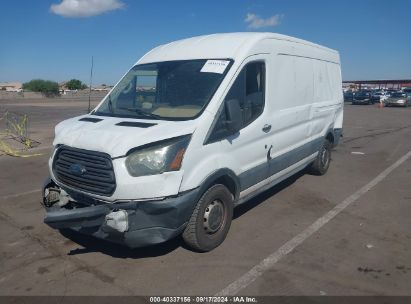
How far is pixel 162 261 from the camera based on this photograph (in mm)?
4016

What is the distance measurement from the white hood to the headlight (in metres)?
0.07

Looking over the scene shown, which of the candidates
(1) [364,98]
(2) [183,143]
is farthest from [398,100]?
(2) [183,143]

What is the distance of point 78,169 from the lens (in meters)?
3.78

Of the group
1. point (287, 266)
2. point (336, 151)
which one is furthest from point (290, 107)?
point (336, 151)

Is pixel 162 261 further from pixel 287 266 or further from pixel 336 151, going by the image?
pixel 336 151

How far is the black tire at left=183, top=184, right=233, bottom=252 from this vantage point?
13.0ft

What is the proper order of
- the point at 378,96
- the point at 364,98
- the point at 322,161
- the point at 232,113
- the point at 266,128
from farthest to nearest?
1. the point at 378,96
2. the point at 364,98
3. the point at 322,161
4. the point at 266,128
5. the point at 232,113

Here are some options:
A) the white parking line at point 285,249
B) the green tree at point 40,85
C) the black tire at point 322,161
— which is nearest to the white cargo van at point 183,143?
the white parking line at point 285,249

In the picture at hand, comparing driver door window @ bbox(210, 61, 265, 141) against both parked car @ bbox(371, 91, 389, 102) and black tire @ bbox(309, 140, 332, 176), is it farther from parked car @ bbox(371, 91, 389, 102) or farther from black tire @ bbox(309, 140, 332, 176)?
parked car @ bbox(371, 91, 389, 102)

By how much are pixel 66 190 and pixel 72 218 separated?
0.55 m

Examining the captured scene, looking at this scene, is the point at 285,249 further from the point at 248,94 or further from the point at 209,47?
the point at 209,47

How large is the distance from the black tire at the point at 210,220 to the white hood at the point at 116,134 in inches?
32.3

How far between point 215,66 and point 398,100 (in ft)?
122

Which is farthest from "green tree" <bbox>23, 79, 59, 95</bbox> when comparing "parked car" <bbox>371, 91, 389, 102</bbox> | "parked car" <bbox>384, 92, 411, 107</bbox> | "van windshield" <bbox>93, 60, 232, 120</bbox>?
"van windshield" <bbox>93, 60, 232, 120</bbox>
